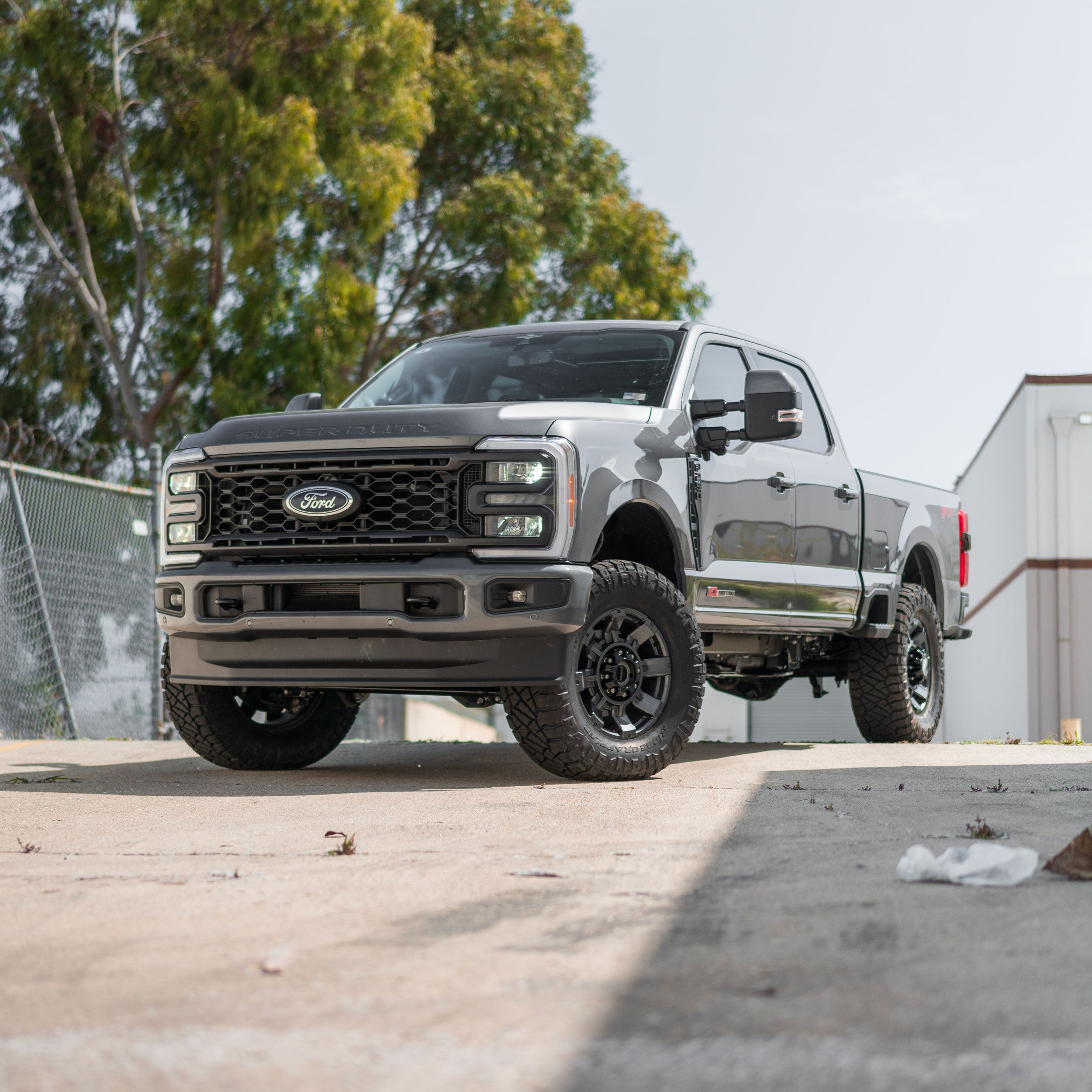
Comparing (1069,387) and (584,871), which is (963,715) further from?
(584,871)

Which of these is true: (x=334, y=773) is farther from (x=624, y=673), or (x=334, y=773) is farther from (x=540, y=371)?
(x=540, y=371)

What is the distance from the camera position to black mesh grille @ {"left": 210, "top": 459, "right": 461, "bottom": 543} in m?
6.25

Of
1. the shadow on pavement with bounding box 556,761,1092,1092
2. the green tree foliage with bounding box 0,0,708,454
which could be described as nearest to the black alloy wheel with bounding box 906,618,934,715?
the shadow on pavement with bounding box 556,761,1092,1092

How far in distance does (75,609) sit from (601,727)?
7415mm

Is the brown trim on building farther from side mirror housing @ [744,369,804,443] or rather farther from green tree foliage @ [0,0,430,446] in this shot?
side mirror housing @ [744,369,804,443]

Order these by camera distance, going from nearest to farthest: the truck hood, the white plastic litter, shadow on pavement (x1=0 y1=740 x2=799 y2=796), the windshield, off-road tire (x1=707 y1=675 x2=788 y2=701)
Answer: the white plastic litter < the truck hood < shadow on pavement (x1=0 y1=740 x2=799 y2=796) < the windshield < off-road tire (x1=707 y1=675 x2=788 y2=701)

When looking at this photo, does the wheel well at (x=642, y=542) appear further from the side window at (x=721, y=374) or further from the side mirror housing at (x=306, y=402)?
the side mirror housing at (x=306, y=402)

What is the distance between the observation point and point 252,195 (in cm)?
2183

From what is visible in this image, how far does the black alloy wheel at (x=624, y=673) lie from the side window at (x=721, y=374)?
4.38 ft

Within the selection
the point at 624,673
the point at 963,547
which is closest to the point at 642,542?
the point at 624,673

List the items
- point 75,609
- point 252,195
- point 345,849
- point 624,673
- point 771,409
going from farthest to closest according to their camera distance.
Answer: point 252,195, point 75,609, point 771,409, point 624,673, point 345,849

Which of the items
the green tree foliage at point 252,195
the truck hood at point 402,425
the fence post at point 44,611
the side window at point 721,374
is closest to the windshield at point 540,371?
the side window at point 721,374

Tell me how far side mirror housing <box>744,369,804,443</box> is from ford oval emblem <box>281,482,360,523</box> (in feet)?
6.38

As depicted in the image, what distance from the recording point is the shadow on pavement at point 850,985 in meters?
2.18
